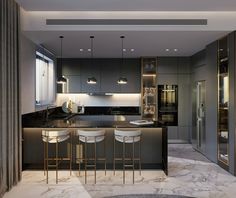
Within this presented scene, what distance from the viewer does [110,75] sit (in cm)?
834

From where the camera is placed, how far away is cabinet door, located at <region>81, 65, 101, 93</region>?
8336 millimetres

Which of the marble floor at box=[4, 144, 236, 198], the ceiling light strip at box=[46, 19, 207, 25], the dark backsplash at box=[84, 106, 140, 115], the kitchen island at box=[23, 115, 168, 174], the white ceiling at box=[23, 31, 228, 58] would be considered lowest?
the marble floor at box=[4, 144, 236, 198]

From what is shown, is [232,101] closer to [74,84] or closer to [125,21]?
[125,21]

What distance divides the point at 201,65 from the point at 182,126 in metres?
2.21

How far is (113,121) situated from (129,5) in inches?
102

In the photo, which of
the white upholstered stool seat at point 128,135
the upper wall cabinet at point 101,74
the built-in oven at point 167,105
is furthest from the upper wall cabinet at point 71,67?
the white upholstered stool seat at point 128,135

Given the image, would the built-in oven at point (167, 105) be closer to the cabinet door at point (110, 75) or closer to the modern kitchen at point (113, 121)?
the modern kitchen at point (113, 121)

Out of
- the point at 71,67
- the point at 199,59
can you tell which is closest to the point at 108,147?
the point at 199,59

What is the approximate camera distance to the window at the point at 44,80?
21.7 ft

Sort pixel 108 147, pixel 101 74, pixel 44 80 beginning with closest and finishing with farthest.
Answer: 1. pixel 108 147
2. pixel 44 80
3. pixel 101 74

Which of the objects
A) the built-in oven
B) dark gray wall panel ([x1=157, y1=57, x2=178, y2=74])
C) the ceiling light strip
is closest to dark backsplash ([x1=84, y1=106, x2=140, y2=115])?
the built-in oven

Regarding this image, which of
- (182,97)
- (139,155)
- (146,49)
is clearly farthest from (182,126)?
(139,155)

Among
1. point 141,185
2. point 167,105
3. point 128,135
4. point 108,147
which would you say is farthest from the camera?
point 167,105

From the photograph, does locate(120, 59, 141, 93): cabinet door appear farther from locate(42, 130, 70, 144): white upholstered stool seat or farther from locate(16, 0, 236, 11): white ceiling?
locate(42, 130, 70, 144): white upholstered stool seat
